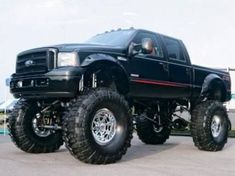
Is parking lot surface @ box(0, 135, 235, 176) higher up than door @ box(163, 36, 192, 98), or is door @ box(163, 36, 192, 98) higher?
door @ box(163, 36, 192, 98)

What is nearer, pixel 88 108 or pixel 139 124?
pixel 88 108

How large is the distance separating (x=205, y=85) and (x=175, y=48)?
1119 mm

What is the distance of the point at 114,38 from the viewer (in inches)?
359

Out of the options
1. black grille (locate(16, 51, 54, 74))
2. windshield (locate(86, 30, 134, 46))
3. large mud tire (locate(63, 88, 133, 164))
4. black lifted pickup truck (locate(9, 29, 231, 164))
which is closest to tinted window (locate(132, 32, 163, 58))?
black lifted pickup truck (locate(9, 29, 231, 164))

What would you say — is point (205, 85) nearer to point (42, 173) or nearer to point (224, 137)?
point (224, 137)

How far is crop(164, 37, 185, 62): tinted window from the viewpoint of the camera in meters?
10.1

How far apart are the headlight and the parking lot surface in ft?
5.17

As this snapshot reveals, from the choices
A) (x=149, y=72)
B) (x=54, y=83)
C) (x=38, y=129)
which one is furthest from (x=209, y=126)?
(x=54, y=83)

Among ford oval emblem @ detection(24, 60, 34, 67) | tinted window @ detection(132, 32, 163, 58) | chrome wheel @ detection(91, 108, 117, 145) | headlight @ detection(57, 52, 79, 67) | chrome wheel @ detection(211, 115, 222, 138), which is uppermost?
tinted window @ detection(132, 32, 163, 58)

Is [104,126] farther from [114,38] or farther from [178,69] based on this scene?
[178,69]

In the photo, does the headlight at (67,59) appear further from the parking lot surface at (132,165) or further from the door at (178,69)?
the door at (178,69)

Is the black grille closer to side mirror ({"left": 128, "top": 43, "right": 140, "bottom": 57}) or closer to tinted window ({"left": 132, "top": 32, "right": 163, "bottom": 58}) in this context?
side mirror ({"left": 128, "top": 43, "right": 140, "bottom": 57})

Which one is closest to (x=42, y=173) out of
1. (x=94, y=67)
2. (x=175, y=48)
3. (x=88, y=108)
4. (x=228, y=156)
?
(x=88, y=108)

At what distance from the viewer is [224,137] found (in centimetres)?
1067
